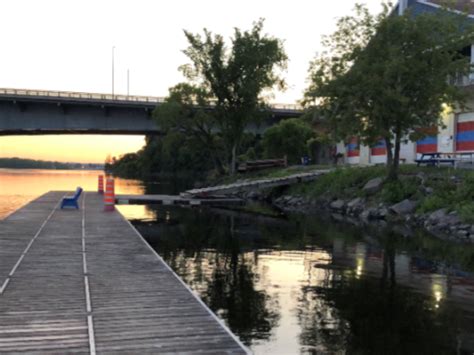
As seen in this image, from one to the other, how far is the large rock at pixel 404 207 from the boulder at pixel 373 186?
384cm

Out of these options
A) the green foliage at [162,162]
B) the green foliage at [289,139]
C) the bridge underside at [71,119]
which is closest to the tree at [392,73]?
A: the green foliage at [289,139]

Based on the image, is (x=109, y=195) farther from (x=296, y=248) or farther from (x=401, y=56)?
(x=401, y=56)

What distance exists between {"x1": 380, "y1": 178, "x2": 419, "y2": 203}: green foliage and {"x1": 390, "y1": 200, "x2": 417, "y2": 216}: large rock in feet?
3.50

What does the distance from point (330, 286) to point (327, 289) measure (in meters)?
0.37

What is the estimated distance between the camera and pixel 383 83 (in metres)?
31.5

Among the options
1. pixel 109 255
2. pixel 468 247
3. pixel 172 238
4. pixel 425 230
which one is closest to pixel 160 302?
pixel 109 255

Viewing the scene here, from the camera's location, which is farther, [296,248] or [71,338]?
[296,248]

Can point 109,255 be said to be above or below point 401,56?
below

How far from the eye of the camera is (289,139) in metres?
61.9

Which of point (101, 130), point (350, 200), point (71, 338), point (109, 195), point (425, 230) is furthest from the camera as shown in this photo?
point (101, 130)

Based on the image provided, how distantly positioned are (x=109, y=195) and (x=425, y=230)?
17057 mm

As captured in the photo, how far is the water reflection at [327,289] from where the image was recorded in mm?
9750

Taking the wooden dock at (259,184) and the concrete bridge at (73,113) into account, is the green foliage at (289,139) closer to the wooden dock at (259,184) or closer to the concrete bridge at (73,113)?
the concrete bridge at (73,113)

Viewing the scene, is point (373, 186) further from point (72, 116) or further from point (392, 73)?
point (72, 116)
